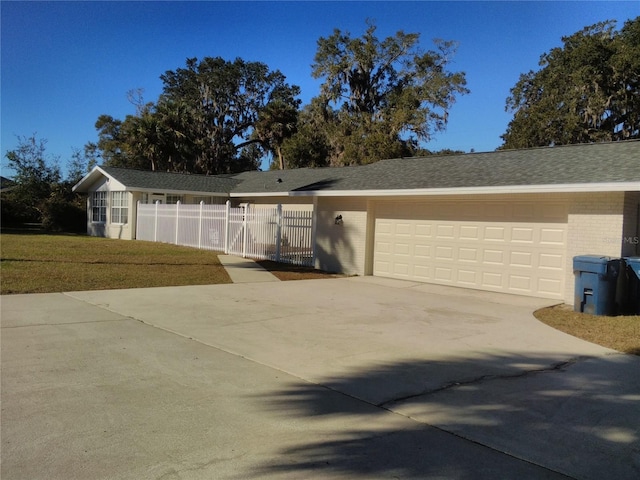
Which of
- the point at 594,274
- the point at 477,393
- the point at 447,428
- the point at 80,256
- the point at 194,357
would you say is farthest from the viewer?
the point at 80,256

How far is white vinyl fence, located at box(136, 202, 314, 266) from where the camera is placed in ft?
60.2

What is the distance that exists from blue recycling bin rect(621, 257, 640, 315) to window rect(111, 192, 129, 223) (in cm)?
2413

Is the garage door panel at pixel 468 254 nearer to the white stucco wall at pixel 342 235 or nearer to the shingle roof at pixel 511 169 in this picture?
the shingle roof at pixel 511 169

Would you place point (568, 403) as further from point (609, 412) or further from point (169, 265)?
point (169, 265)

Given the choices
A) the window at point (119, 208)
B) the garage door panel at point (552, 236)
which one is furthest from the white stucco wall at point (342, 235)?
the window at point (119, 208)

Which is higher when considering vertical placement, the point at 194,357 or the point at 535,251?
the point at 535,251

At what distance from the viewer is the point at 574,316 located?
31.8ft

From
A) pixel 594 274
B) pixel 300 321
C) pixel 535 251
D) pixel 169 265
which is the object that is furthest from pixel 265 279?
pixel 594 274

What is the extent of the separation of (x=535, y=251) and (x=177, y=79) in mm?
53630

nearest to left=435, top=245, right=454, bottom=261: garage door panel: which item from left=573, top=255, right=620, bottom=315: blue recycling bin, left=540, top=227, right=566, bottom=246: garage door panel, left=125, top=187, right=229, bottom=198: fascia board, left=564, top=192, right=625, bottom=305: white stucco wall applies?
left=540, top=227, right=566, bottom=246: garage door panel

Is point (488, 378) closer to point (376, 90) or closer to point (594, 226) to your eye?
point (594, 226)

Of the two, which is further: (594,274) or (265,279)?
(265,279)

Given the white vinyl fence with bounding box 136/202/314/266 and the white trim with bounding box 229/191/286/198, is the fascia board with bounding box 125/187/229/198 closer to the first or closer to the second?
the white trim with bounding box 229/191/286/198

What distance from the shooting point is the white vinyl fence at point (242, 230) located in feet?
60.2
